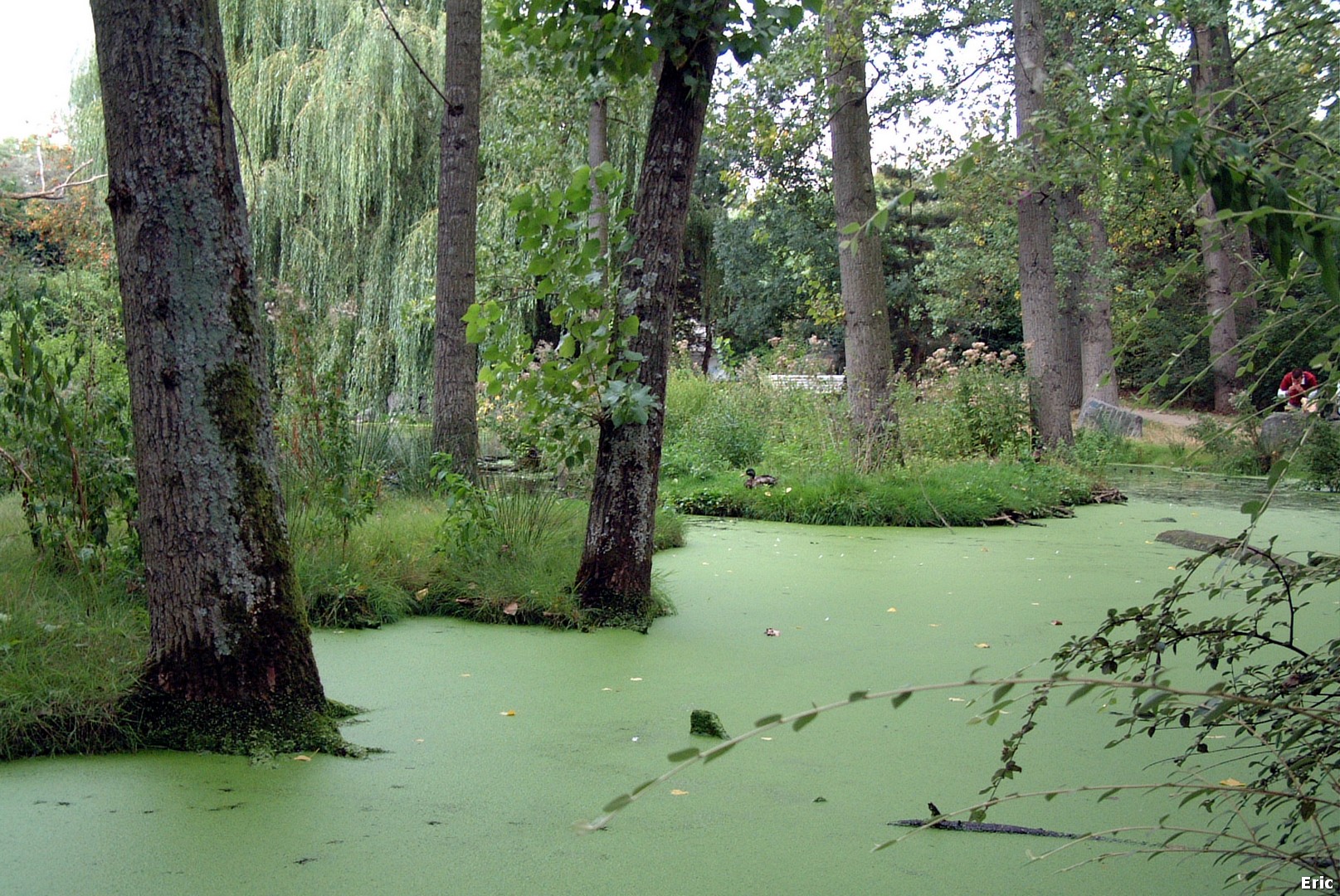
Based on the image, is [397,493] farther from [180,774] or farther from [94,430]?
[180,774]

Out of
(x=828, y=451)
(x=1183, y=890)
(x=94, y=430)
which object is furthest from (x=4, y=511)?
(x=828, y=451)

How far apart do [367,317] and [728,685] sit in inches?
325

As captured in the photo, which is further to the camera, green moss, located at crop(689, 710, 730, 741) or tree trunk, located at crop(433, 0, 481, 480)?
tree trunk, located at crop(433, 0, 481, 480)

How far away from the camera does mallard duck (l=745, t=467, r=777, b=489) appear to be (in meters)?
7.72

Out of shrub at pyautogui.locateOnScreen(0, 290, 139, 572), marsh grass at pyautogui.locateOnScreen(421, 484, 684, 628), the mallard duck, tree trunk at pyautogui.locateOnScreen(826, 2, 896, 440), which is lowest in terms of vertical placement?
marsh grass at pyautogui.locateOnScreen(421, 484, 684, 628)

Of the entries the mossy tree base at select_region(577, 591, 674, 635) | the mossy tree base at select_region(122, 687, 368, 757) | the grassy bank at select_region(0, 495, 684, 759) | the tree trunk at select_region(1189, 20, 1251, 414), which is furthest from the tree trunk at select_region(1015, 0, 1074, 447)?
the mossy tree base at select_region(122, 687, 368, 757)

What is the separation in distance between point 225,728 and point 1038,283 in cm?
964

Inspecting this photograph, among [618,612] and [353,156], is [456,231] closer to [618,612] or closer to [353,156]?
[618,612]

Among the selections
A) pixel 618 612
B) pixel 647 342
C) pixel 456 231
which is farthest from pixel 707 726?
pixel 456 231

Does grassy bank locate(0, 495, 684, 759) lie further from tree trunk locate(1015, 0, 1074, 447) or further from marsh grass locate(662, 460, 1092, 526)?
tree trunk locate(1015, 0, 1074, 447)

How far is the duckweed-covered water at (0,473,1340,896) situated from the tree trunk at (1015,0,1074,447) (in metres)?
6.46

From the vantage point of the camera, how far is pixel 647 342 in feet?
12.5

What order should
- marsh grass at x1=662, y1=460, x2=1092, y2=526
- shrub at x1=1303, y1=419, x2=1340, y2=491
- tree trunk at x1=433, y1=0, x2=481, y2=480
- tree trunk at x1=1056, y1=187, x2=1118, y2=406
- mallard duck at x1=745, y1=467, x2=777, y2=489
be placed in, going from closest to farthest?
1. tree trunk at x1=433, y1=0, x2=481, y2=480
2. marsh grass at x1=662, y1=460, x2=1092, y2=526
3. mallard duck at x1=745, y1=467, x2=777, y2=489
4. shrub at x1=1303, y1=419, x2=1340, y2=491
5. tree trunk at x1=1056, y1=187, x2=1118, y2=406

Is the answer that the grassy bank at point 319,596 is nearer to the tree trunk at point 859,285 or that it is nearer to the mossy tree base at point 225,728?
the mossy tree base at point 225,728
